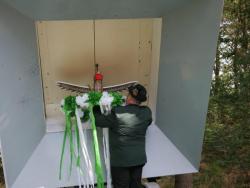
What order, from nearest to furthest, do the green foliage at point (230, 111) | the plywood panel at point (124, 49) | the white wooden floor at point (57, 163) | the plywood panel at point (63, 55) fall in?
1. the white wooden floor at point (57, 163)
2. the plywood panel at point (63, 55)
3. the plywood panel at point (124, 49)
4. the green foliage at point (230, 111)

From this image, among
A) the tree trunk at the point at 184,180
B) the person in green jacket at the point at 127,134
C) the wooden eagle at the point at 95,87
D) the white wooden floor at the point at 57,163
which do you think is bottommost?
the tree trunk at the point at 184,180

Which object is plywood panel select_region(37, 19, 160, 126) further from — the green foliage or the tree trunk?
the green foliage

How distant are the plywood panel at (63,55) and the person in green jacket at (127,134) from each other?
0.58m

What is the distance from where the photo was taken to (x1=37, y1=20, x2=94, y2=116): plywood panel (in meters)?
2.22

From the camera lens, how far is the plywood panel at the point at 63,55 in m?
2.22

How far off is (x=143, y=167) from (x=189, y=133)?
0.40 meters

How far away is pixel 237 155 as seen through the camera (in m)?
3.78

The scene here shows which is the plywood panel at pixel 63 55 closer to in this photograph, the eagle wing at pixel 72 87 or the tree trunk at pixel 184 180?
the eagle wing at pixel 72 87

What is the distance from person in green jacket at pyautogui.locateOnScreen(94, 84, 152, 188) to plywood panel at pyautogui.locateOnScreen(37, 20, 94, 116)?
579mm

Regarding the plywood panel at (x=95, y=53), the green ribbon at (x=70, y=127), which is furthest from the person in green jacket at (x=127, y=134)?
the plywood panel at (x=95, y=53)

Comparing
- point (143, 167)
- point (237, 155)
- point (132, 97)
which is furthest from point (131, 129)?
point (237, 155)

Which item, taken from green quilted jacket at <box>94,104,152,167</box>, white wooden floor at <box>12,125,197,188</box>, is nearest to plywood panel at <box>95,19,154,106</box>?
white wooden floor at <box>12,125,197,188</box>

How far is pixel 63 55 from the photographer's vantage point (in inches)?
89.8

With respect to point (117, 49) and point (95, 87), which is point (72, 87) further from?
point (117, 49)
